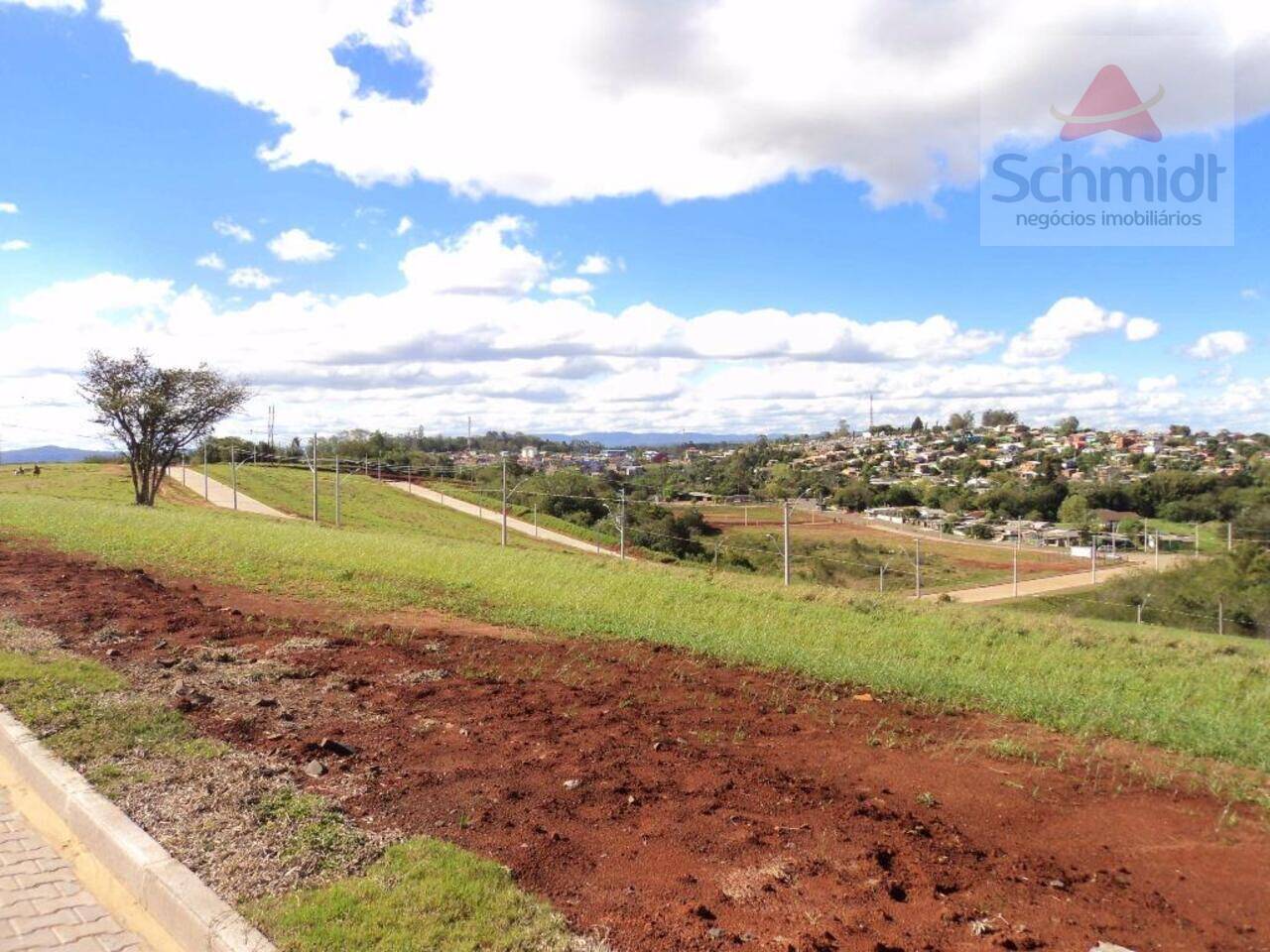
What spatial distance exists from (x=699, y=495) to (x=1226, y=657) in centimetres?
2156

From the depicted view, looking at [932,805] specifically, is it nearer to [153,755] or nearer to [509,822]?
[509,822]

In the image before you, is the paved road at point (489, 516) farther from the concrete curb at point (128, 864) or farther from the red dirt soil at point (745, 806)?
the concrete curb at point (128, 864)

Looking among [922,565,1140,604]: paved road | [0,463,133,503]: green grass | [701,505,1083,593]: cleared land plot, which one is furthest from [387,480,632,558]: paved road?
[922,565,1140,604]: paved road

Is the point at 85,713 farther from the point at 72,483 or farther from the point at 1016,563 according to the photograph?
the point at 72,483

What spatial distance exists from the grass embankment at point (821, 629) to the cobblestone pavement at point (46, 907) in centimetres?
584

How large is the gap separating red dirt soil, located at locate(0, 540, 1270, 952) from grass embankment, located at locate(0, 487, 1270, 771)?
2.87 feet

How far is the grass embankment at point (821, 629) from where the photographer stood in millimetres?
7023

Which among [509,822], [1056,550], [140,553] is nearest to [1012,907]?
[509,822]

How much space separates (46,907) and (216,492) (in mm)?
44798

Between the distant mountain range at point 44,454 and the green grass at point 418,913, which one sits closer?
the green grass at point 418,913

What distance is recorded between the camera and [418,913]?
3498 millimetres

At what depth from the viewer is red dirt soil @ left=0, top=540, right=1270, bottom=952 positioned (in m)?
3.56

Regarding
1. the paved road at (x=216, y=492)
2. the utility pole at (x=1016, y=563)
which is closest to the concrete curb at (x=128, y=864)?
the utility pole at (x=1016, y=563)

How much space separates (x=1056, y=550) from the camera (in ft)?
118
